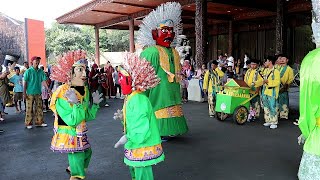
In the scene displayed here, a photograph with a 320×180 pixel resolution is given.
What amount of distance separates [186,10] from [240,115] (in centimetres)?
1217

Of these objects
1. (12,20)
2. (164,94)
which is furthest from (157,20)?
(12,20)

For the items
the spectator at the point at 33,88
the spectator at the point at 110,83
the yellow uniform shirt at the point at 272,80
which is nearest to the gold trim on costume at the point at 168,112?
the yellow uniform shirt at the point at 272,80

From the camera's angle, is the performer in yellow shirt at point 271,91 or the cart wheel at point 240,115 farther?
the cart wheel at point 240,115

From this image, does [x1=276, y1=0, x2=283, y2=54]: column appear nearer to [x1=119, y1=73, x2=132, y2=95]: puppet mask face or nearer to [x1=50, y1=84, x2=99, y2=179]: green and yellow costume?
[x1=50, y1=84, x2=99, y2=179]: green and yellow costume

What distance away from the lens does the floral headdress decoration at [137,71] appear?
2969 mm

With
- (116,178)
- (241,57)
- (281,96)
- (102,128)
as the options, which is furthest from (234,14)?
(116,178)

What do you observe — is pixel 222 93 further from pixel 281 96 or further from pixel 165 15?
pixel 165 15

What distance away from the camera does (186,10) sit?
18156 millimetres

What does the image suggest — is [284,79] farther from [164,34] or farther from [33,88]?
[33,88]

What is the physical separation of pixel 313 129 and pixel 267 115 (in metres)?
4.32

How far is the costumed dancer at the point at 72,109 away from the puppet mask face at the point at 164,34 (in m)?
1.84

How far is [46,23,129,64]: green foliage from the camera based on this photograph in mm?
35625

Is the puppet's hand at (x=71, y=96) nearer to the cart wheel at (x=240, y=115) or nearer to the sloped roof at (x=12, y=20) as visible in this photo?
the cart wheel at (x=240, y=115)

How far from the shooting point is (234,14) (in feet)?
66.9
